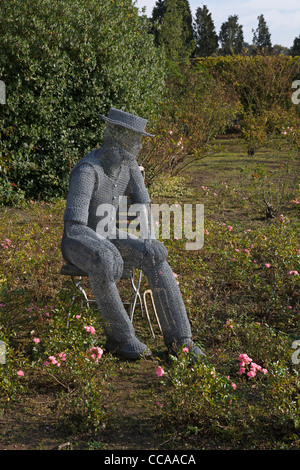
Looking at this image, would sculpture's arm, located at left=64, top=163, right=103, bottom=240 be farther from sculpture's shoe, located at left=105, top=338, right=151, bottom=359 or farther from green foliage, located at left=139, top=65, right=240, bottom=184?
green foliage, located at left=139, top=65, right=240, bottom=184

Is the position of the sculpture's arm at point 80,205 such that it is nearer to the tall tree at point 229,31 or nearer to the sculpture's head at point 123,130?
the sculpture's head at point 123,130

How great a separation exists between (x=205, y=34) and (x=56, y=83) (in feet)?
116

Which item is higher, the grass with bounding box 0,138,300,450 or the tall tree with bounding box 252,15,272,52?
the tall tree with bounding box 252,15,272,52

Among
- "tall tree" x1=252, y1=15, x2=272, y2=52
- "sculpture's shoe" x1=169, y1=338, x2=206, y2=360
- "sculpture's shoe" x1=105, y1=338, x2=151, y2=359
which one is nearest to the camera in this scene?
"sculpture's shoe" x1=169, y1=338, x2=206, y2=360

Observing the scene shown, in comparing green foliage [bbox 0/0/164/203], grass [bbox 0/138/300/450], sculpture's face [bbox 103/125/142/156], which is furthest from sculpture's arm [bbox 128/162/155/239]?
green foliage [bbox 0/0/164/203]

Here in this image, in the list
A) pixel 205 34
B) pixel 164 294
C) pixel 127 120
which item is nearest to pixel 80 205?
pixel 127 120

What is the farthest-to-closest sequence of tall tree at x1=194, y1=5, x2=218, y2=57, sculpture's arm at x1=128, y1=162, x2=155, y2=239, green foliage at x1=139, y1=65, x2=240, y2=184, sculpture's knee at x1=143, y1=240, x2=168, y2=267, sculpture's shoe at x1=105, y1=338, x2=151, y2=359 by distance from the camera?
tall tree at x1=194, y1=5, x2=218, y2=57 → green foliage at x1=139, y1=65, x2=240, y2=184 → sculpture's arm at x1=128, y1=162, x2=155, y2=239 → sculpture's knee at x1=143, y1=240, x2=168, y2=267 → sculpture's shoe at x1=105, y1=338, x2=151, y2=359

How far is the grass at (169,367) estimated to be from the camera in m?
2.71

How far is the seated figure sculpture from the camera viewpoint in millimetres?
3334

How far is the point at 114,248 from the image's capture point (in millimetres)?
3424

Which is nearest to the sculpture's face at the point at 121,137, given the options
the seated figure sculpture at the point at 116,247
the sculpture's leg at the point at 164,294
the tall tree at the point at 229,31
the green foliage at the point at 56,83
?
the seated figure sculpture at the point at 116,247

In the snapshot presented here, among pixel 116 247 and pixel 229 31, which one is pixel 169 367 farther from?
pixel 229 31
